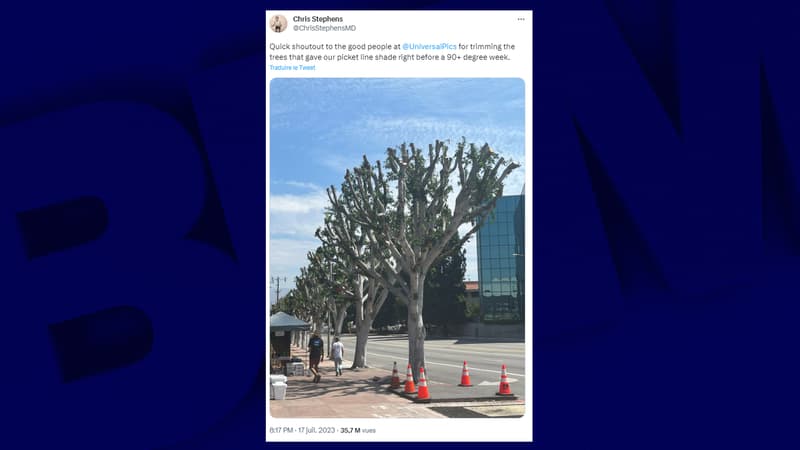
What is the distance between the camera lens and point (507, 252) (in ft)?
20.7

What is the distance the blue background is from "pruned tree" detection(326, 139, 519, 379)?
3.50 feet

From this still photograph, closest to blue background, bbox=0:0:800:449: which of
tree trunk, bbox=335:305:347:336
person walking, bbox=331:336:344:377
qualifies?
person walking, bbox=331:336:344:377

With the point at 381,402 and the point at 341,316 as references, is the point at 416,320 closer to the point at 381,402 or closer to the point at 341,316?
the point at 381,402

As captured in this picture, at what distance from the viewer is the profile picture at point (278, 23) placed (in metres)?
5.27

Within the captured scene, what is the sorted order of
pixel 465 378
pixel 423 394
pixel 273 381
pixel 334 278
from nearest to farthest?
pixel 273 381 < pixel 423 394 < pixel 465 378 < pixel 334 278

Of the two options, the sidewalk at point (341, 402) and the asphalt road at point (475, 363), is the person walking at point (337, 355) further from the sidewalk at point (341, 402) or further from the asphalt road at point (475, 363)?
the sidewalk at point (341, 402)

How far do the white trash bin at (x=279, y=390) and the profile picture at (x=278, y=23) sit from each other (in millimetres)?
2846

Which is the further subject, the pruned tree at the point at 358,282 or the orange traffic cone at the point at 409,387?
the pruned tree at the point at 358,282

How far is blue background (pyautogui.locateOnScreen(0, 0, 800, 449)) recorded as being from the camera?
5109mm

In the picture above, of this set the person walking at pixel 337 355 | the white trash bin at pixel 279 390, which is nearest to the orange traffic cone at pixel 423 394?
the white trash bin at pixel 279 390

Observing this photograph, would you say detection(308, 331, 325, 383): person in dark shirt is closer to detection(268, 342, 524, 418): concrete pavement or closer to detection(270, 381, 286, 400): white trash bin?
detection(268, 342, 524, 418): concrete pavement

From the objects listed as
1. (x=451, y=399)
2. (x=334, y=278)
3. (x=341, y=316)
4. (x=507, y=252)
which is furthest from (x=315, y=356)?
(x=341, y=316)

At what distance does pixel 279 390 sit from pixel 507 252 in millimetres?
2456
